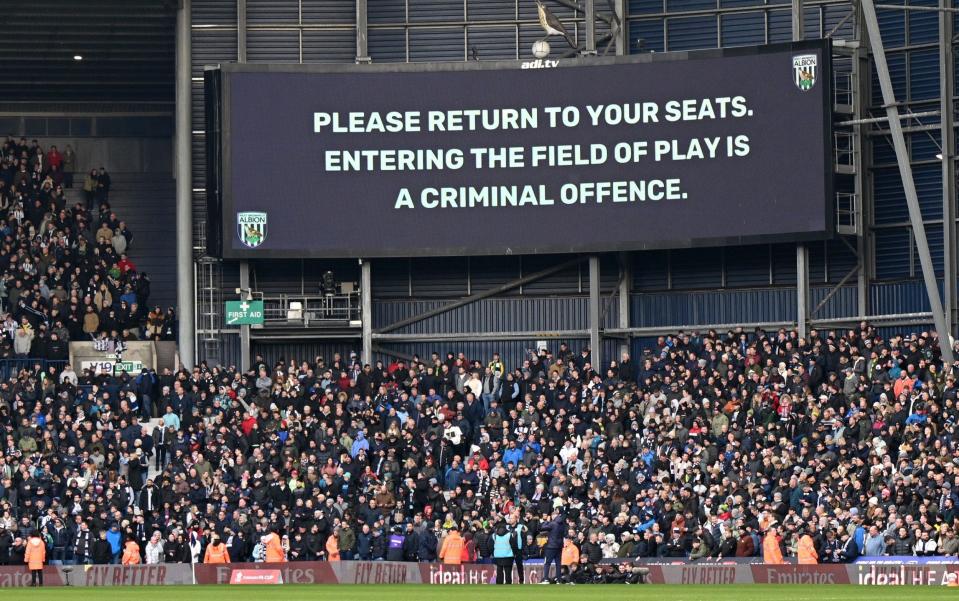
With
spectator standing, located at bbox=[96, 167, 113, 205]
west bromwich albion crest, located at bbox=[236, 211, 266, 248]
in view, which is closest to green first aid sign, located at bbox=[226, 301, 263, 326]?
west bromwich albion crest, located at bbox=[236, 211, 266, 248]

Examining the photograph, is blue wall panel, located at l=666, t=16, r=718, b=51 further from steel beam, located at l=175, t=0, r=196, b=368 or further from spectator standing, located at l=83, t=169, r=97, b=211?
spectator standing, located at l=83, t=169, r=97, b=211

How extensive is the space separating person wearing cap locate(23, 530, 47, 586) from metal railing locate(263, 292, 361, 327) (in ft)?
41.3

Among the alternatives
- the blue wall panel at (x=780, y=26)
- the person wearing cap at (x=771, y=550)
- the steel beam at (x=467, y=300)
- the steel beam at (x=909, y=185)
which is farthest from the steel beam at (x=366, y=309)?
the person wearing cap at (x=771, y=550)

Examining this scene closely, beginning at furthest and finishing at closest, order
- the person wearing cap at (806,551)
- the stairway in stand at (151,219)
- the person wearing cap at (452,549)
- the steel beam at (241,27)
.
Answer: the stairway in stand at (151,219) → the steel beam at (241,27) → the person wearing cap at (452,549) → the person wearing cap at (806,551)

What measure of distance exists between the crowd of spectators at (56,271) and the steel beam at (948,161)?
19.8 metres

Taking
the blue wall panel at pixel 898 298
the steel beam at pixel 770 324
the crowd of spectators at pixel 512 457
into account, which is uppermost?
the blue wall panel at pixel 898 298

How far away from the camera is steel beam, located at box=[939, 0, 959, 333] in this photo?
48.0 m

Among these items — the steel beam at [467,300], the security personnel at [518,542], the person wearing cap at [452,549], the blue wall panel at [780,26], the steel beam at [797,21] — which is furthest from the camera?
the steel beam at [467,300]

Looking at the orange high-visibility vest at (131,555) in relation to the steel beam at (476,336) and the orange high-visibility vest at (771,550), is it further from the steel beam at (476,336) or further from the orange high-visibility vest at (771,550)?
the orange high-visibility vest at (771,550)

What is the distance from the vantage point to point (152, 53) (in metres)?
56.8

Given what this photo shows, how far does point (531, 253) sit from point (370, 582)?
13007mm

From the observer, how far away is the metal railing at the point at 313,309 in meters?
53.7

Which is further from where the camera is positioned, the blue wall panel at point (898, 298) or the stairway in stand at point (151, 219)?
the stairway in stand at point (151, 219)

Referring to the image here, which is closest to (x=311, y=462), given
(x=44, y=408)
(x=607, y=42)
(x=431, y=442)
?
(x=431, y=442)
